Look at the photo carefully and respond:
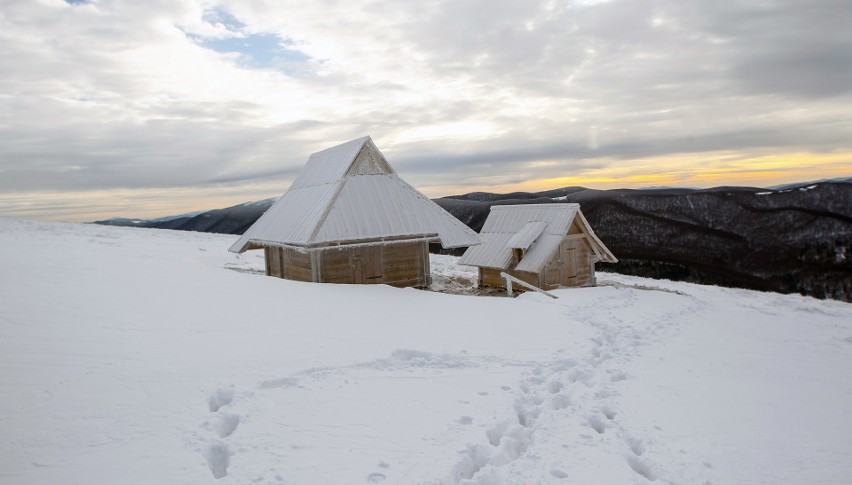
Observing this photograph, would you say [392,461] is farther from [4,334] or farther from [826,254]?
[826,254]

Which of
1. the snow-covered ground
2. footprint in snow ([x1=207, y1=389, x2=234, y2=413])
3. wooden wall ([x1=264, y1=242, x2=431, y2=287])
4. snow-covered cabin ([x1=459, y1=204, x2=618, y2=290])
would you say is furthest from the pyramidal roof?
footprint in snow ([x1=207, y1=389, x2=234, y2=413])

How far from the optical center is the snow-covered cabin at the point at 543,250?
2208 cm

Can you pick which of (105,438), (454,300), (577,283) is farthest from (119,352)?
(577,283)

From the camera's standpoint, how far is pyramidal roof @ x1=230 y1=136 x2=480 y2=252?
619 inches

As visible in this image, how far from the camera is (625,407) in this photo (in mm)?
6547

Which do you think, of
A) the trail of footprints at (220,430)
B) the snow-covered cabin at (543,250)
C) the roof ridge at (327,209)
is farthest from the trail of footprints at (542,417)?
the snow-covered cabin at (543,250)

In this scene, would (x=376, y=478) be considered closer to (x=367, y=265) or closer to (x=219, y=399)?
(x=219, y=399)

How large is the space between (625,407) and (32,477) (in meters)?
6.65

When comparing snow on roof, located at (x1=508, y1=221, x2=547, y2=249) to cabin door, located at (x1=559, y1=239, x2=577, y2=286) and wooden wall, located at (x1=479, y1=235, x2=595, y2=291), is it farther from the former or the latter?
cabin door, located at (x1=559, y1=239, x2=577, y2=286)

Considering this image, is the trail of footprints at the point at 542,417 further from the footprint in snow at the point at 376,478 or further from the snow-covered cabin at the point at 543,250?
the snow-covered cabin at the point at 543,250

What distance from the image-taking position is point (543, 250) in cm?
2208

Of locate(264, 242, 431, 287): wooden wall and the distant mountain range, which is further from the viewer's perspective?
the distant mountain range

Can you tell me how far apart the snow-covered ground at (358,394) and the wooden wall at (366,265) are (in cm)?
477

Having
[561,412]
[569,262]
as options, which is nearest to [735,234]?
[569,262]
